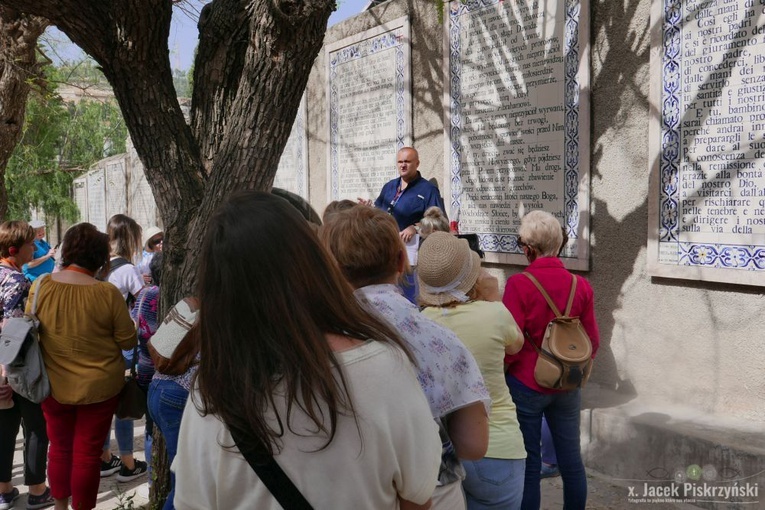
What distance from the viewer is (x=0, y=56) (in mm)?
7371

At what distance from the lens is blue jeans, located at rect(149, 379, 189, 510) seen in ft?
9.87

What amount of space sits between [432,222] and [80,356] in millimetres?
2611

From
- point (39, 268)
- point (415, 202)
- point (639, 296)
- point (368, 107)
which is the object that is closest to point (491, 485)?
point (639, 296)

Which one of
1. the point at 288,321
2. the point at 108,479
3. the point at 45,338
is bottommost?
the point at 108,479

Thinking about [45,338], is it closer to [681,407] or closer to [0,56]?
[681,407]

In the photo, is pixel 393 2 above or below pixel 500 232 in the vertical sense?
above

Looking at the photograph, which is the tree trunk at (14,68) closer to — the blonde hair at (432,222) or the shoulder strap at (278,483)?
the blonde hair at (432,222)

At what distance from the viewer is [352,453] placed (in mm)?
1415

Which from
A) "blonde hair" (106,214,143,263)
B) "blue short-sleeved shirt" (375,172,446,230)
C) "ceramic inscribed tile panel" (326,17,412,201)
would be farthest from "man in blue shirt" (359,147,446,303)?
"blonde hair" (106,214,143,263)

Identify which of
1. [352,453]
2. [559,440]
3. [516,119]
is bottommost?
[559,440]

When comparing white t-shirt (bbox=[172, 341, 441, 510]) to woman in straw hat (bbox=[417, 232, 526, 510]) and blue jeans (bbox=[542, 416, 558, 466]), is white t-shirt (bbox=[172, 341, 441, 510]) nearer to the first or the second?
woman in straw hat (bbox=[417, 232, 526, 510])

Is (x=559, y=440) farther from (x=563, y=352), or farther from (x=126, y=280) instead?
(x=126, y=280)

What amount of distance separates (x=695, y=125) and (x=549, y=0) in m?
1.63

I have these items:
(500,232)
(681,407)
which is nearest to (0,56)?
(500,232)
